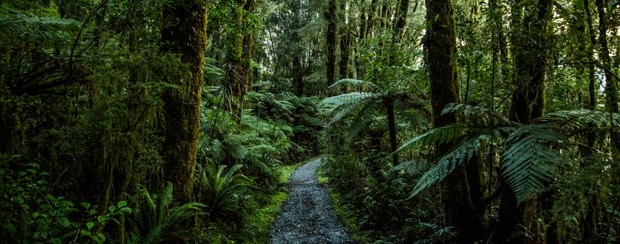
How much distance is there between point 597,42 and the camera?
7.60ft

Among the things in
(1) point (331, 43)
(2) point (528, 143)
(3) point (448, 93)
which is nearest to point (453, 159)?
(2) point (528, 143)

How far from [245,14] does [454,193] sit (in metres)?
3.91

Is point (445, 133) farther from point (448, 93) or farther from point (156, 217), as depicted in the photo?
point (156, 217)

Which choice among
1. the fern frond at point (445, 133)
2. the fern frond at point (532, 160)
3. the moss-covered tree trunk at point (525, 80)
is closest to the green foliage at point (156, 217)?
the fern frond at point (445, 133)

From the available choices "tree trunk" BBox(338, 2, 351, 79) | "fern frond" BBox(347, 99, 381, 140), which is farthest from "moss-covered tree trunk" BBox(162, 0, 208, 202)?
"tree trunk" BBox(338, 2, 351, 79)

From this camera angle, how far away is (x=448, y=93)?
10.9 feet

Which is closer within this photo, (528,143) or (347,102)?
(528,143)

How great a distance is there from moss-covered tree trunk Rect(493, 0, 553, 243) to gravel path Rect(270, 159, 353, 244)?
2860 mm

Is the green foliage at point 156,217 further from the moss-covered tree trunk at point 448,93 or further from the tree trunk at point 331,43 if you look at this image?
the tree trunk at point 331,43

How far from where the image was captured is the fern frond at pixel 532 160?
189cm

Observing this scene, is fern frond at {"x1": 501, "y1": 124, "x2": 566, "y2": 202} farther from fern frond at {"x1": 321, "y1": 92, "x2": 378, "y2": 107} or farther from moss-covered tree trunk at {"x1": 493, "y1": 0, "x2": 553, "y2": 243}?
fern frond at {"x1": 321, "y1": 92, "x2": 378, "y2": 107}

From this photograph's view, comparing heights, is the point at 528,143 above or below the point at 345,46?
below

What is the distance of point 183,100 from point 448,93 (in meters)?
2.96

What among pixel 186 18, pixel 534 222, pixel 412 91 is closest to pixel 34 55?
pixel 186 18
